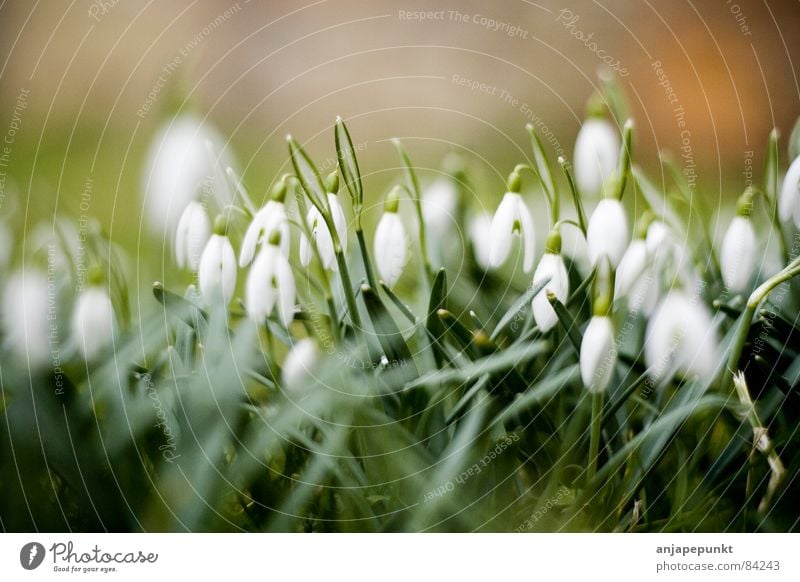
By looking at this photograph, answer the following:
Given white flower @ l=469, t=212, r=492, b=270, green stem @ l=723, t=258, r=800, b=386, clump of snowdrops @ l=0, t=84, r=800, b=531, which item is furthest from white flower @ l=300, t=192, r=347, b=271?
green stem @ l=723, t=258, r=800, b=386

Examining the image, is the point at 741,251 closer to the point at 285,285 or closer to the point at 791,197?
the point at 791,197

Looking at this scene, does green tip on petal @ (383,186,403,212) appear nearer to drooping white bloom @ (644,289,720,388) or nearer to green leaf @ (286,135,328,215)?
green leaf @ (286,135,328,215)

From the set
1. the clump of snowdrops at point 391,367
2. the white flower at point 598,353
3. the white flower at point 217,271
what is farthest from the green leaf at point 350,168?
the white flower at point 598,353

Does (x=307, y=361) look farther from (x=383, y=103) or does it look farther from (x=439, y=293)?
(x=383, y=103)

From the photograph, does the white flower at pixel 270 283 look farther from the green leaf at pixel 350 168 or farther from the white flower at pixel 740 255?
the white flower at pixel 740 255

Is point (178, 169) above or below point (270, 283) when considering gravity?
above

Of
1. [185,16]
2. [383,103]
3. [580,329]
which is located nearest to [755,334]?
[580,329]

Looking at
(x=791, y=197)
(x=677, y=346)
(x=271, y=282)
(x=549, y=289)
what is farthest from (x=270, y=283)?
(x=791, y=197)
